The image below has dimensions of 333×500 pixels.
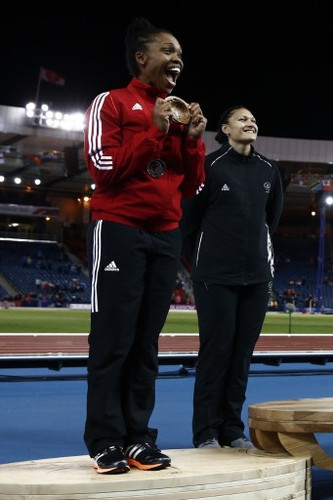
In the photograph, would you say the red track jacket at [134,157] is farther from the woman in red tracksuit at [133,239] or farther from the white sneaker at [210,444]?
the white sneaker at [210,444]

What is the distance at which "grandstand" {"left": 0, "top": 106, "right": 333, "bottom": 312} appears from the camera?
1564 inches

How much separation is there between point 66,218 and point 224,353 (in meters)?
51.3

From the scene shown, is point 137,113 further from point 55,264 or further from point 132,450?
point 55,264

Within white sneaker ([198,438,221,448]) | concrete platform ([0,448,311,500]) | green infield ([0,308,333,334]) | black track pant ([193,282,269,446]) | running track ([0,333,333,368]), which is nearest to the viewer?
concrete platform ([0,448,311,500])

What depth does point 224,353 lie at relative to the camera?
3965 mm

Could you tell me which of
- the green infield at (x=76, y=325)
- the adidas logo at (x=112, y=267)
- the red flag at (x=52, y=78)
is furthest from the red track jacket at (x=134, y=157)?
the red flag at (x=52, y=78)

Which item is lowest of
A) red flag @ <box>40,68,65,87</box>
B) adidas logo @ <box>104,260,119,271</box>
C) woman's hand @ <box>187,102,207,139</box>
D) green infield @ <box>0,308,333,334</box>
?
green infield @ <box>0,308,333,334</box>

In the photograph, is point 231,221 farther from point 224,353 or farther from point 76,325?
point 76,325

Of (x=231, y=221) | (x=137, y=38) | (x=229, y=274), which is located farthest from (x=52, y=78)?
(x=137, y=38)

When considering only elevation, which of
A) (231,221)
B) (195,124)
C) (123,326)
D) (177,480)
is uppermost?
(195,124)

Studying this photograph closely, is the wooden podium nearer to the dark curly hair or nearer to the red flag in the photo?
the dark curly hair

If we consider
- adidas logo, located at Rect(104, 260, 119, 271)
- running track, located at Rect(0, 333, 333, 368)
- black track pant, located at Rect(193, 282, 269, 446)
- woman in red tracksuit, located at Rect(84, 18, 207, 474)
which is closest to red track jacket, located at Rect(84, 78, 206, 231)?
woman in red tracksuit, located at Rect(84, 18, 207, 474)

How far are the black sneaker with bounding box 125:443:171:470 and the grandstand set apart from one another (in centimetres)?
3393

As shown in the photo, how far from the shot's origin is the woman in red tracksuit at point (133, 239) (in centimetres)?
279
